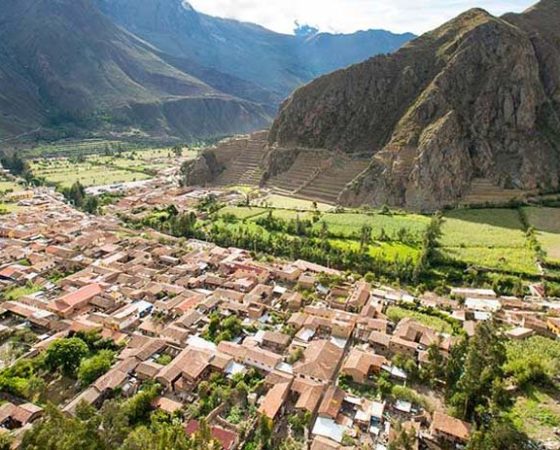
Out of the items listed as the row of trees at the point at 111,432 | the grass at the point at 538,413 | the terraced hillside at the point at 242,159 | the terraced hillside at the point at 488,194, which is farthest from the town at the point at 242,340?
the terraced hillside at the point at 242,159

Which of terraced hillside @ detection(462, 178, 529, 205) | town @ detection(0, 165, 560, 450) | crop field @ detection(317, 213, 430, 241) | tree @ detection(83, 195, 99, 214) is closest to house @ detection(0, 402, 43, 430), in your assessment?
town @ detection(0, 165, 560, 450)

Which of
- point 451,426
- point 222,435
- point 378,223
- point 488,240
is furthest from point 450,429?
point 378,223

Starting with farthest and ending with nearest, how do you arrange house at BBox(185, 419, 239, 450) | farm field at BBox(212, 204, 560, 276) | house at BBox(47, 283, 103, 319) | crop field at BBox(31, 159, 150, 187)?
crop field at BBox(31, 159, 150, 187)
farm field at BBox(212, 204, 560, 276)
house at BBox(47, 283, 103, 319)
house at BBox(185, 419, 239, 450)

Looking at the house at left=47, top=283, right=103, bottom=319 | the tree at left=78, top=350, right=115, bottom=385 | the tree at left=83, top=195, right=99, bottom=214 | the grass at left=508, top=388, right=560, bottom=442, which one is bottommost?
the tree at left=83, top=195, right=99, bottom=214

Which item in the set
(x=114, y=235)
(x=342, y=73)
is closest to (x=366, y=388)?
(x=114, y=235)

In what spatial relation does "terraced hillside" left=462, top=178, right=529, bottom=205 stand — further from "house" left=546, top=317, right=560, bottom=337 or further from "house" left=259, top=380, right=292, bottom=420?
"house" left=259, top=380, right=292, bottom=420

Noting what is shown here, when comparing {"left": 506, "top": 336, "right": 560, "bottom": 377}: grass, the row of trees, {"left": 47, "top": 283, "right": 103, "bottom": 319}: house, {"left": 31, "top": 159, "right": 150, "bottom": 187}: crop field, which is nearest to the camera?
the row of trees
